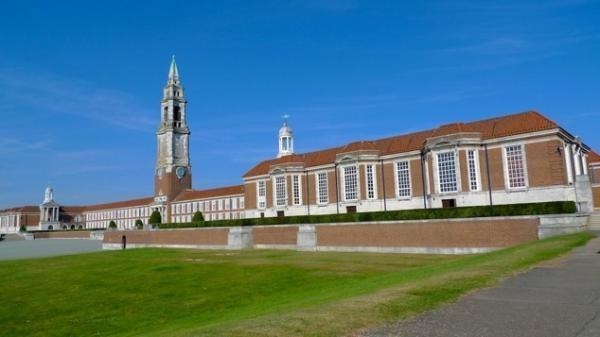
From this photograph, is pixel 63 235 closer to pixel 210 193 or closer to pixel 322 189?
pixel 210 193

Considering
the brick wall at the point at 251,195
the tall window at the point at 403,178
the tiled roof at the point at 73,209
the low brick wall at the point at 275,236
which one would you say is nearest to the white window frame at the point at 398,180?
the tall window at the point at 403,178

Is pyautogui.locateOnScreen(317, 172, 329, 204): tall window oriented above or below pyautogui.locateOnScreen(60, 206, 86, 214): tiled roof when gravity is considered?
below

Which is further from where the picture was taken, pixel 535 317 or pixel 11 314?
pixel 11 314

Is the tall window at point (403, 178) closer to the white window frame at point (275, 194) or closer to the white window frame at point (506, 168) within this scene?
the white window frame at point (506, 168)

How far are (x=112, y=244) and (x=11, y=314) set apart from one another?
2287 inches

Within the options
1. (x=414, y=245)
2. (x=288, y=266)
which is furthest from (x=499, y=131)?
(x=288, y=266)

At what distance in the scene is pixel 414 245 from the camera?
34.4 metres

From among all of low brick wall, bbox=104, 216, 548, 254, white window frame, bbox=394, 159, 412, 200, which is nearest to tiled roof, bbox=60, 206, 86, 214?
low brick wall, bbox=104, 216, 548, 254

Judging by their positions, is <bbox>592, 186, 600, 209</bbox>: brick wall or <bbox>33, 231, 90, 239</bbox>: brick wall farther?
<bbox>33, 231, 90, 239</bbox>: brick wall

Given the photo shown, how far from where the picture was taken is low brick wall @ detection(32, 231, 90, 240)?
11031cm

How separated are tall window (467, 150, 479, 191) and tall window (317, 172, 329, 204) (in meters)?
17.3

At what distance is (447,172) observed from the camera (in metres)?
41.0

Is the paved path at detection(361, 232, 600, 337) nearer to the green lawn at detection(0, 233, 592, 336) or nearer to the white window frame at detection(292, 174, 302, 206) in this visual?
the green lawn at detection(0, 233, 592, 336)

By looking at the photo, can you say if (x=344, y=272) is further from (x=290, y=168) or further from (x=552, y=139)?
(x=290, y=168)
